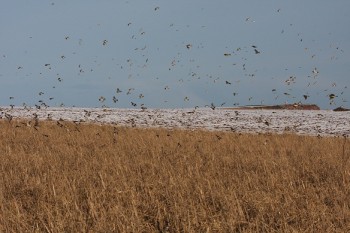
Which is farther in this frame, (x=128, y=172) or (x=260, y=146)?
(x=260, y=146)

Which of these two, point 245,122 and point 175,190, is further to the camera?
point 245,122

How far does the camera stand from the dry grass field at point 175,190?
16.6 feet

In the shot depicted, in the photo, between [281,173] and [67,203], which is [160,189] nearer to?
[67,203]

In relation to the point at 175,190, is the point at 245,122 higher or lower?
higher

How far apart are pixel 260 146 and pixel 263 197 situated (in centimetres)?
604

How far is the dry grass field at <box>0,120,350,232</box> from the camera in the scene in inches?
200

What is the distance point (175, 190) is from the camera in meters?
6.24

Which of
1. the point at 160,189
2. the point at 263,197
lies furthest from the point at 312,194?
the point at 160,189

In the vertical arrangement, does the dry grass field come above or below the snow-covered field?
below

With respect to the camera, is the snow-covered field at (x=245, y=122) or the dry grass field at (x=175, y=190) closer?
the dry grass field at (x=175, y=190)

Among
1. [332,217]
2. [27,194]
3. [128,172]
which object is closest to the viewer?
[332,217]

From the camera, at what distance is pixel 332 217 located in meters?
5.34

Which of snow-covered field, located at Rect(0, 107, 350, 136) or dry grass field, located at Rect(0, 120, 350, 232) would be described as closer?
dry grass field, located at Rect(0, 120, 350, 232)

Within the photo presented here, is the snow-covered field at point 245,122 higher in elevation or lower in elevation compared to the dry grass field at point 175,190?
higher
